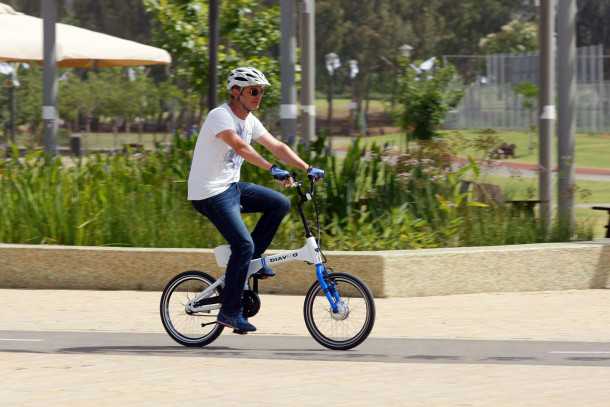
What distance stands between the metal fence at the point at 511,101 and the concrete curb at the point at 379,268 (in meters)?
41.9

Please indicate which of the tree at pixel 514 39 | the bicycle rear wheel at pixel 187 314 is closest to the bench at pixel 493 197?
the bicycle rear wheel at pixel 187 314

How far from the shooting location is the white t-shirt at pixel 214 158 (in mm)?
8672

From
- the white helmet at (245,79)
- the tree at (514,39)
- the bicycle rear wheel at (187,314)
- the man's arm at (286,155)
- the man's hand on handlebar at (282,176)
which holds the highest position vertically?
the tree at (514,39)

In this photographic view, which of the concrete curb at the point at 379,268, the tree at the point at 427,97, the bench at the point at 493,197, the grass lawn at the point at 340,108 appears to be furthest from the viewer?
the grass lawn at the point at 340,108

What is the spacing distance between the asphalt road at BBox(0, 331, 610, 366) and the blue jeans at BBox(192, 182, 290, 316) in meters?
0.43

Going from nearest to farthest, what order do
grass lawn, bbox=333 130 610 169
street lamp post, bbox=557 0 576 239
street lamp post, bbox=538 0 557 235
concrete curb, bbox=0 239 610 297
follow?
concrete curb, bbox=0 239 610 297
street lamp post, bbox=557 0 576 239
street lamp post, bbox=538 0 557 235
grass lawn, bbox=333 130 610 169

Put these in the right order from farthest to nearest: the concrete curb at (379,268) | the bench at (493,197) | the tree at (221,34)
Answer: the tree at (221,34)
the bench at (493,197)
the concrete curb at (379,268)

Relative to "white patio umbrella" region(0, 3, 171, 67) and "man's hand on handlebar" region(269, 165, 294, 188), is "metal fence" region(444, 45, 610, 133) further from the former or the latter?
"man's hand on handlebar" region(269, 165, 294, 188)

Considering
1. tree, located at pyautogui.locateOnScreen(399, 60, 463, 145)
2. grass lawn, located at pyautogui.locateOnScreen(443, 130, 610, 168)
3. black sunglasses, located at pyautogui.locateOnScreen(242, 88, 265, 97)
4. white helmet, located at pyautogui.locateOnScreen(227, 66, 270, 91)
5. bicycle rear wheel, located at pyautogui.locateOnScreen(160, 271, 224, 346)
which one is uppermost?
tree, located at pyautogui.locateOnScreen(399, 60, 463, 145)

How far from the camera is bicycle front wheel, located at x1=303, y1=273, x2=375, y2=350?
28.5 ft

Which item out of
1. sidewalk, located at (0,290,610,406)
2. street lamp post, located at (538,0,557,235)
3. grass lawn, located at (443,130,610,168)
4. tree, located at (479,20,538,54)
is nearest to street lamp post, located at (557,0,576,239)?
street lamp post, located at (538,0,557,235)

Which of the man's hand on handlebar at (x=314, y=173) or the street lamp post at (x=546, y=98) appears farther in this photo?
the street lamp post at (x=546, y=98)

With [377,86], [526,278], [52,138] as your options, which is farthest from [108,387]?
[377,86]

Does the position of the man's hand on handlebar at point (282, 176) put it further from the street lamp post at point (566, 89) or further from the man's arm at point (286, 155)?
the street lamp post at point (566, 89)
